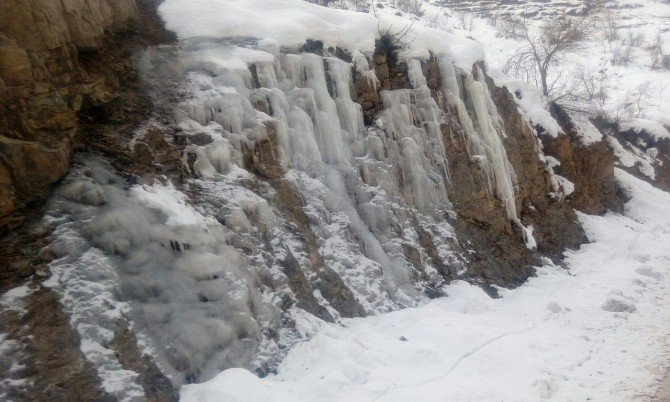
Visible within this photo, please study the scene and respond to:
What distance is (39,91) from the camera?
628cm

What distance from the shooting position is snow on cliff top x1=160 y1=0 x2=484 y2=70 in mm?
9789

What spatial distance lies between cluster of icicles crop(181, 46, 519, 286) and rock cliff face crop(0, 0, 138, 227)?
5.57ft

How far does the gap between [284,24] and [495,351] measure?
721cm

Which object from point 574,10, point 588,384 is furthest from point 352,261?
point 574,10

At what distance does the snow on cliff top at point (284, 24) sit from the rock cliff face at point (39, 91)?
2615 mm

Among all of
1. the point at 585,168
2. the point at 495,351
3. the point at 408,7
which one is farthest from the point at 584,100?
the point at 408,7

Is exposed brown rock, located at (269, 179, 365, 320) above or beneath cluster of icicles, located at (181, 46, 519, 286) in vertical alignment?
beneath

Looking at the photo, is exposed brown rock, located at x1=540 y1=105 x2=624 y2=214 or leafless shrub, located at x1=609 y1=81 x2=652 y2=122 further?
leafless shrub, located at x1=609 y1=81 x2=652 y2=122

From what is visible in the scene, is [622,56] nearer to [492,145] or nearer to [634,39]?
[634,39]

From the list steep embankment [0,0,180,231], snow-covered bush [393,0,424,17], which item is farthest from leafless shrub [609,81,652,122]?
steep embankment [0,0,180,231]

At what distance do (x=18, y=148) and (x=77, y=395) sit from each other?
2.86 meters

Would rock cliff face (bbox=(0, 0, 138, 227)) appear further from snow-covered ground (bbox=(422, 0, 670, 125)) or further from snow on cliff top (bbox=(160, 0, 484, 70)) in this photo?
snow-covered ground (bbox=(422, 0, 670, 125))

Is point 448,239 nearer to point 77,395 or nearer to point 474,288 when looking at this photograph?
point 474,288

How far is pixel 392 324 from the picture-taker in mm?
8070
